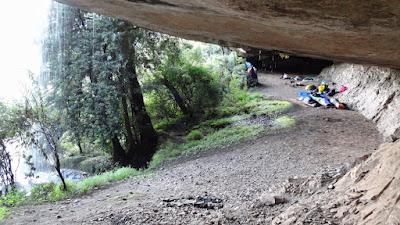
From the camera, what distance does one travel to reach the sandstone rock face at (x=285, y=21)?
9.77 ft

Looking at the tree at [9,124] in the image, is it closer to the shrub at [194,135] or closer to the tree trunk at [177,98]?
the shrub at [194,135]

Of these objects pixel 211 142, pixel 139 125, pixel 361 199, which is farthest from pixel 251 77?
pixel 361 199

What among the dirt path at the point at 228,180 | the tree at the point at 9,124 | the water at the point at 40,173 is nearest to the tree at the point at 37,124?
the tree at the point at 9,124

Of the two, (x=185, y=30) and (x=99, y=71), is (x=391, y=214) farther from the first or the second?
(x=99, y=71)

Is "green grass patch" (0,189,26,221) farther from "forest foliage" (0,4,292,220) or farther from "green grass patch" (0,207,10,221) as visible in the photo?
"forest foliage" (0,4,292,220)

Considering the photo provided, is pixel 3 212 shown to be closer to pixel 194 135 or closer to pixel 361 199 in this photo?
pixel 194 135

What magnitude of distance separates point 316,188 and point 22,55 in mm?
12586

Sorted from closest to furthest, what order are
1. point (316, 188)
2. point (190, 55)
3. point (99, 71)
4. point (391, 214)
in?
1. point (391, 214)
2. point (316, 188)
3. point (99, 71)
4. point (190, 55)

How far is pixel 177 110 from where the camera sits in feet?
59.0

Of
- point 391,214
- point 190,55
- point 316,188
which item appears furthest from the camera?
point 190,55

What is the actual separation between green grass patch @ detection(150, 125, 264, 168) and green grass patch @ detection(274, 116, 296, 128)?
23.6 inches

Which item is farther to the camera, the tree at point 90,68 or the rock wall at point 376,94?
the tree at point 90,68

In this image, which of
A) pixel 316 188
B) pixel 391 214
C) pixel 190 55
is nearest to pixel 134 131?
pixel 190 55

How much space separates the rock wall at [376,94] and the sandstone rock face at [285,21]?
6.49m
